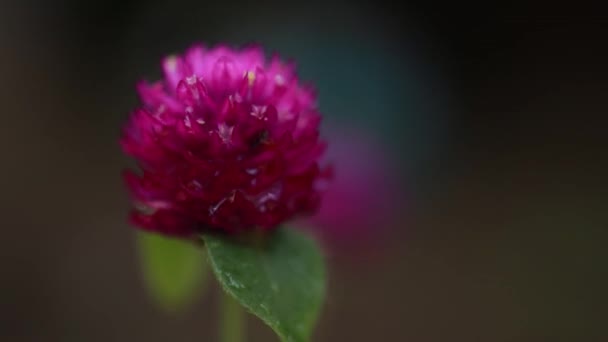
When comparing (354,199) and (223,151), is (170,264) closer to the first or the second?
(223,151)

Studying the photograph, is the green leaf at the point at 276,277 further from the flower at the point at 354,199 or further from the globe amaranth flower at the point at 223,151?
the flower at the point at 354,199

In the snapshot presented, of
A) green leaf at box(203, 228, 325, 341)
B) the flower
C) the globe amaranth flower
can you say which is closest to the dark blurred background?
the flower

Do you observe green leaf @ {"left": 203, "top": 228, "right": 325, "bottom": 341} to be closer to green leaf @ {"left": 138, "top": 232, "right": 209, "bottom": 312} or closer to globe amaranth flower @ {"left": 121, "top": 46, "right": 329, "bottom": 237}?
globe amaranth flower @ {"left": 121, "top": 46, "right": 329, "bottom": 237}

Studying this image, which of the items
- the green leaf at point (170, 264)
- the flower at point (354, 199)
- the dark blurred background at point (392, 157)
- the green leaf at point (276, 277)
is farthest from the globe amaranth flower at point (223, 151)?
the dark blurred background at point (392, 157)

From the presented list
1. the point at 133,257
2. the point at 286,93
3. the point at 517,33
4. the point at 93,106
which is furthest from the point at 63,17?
the point at 286,93

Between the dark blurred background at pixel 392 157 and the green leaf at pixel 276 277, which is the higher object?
the dark blurred background at pixel 392 157

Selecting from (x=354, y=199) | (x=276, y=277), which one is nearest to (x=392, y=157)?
(x=354, y=199)

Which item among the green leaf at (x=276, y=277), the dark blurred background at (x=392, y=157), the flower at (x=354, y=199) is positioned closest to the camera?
the green leaf at (x=276, y=277)
